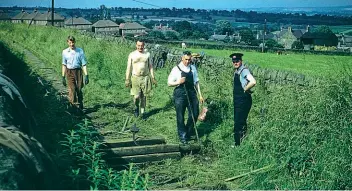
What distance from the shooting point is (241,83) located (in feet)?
23.1

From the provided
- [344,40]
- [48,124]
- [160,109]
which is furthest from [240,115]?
[344,40]

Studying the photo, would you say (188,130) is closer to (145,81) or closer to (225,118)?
(225,118)

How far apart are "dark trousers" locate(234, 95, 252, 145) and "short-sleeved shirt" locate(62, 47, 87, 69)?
354 cm

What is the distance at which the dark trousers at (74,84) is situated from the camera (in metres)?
8.81

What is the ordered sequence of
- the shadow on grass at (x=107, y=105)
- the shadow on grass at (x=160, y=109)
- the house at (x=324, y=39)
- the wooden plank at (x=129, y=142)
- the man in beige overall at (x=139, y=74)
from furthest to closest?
the house at (x=324, y=39)
the shadow on grass at (x=107, y=105)
the shadow on grass at (x=160, y=109)
the man in beige overall at (x=139, y=74)
the wooden plank at (x=129, y=142)

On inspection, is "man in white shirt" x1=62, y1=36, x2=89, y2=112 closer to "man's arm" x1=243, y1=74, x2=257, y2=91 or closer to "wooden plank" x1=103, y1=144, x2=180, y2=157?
"wooden plank" x1=103, y1=144, x2=180, y2=157

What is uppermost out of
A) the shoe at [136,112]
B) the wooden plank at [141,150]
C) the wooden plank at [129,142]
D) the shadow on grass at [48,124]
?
the shadow on grass at [48,124]

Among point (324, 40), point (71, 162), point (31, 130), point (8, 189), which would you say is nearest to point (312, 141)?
point (71, 162)

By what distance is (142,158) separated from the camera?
6730 mm

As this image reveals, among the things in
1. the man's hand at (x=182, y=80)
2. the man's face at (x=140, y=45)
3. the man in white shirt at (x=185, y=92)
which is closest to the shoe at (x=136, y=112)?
the man's face at (x=140, y=45)

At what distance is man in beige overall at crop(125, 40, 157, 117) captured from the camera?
8.67 metres

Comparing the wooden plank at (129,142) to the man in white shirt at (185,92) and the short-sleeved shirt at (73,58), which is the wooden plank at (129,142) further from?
the short-sleeved shirt at (73,58)

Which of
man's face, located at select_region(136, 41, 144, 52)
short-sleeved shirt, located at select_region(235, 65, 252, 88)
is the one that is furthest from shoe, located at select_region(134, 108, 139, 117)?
short-sleeved shirt, located at select_region(235, 65, 252, 88)

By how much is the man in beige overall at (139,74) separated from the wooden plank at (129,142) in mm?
1764
